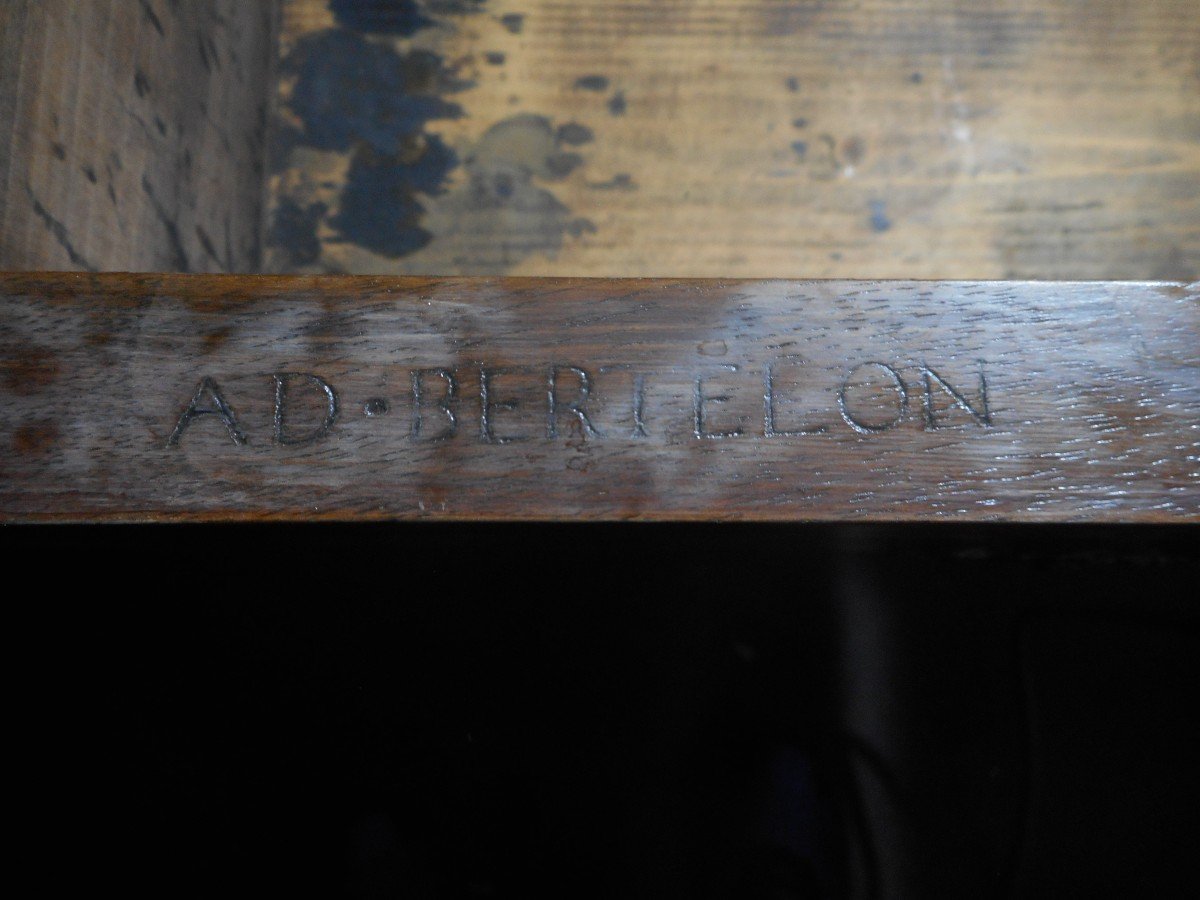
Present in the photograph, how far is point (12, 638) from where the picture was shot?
22.8 inches

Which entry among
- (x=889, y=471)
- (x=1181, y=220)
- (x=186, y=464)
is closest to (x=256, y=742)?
(x=186, y=464)

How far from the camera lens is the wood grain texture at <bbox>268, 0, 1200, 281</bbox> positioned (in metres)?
0.81

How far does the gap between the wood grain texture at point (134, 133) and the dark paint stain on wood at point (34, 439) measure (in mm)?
168

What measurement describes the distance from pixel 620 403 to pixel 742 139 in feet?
1.72

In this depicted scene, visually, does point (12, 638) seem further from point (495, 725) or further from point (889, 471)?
point (889, 471)

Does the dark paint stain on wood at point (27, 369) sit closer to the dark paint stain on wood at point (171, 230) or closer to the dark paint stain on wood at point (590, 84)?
the dark paint stain on wood at point (171, 230)

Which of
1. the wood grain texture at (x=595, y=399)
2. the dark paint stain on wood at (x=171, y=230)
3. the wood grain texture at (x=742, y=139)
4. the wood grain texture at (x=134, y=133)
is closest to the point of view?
the wood grain texture at (x=595, y=399)

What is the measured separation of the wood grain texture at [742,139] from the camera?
2.64 ft

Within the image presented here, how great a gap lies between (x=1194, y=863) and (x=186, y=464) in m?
0.66

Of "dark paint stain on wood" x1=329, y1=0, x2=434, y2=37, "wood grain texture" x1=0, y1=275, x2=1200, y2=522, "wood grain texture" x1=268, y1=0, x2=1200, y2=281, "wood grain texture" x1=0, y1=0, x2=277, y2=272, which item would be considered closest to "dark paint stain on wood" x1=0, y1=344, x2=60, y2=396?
"wood grain texture" x1=0, y1=275, x2=1200, y2=522

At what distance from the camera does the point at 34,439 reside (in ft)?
1.20

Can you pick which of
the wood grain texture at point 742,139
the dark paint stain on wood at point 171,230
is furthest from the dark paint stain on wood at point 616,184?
the dark paint stain on wood at point 171,230

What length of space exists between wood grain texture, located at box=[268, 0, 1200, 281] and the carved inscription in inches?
17.0

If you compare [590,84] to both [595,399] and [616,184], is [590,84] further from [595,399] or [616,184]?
[595,399]
